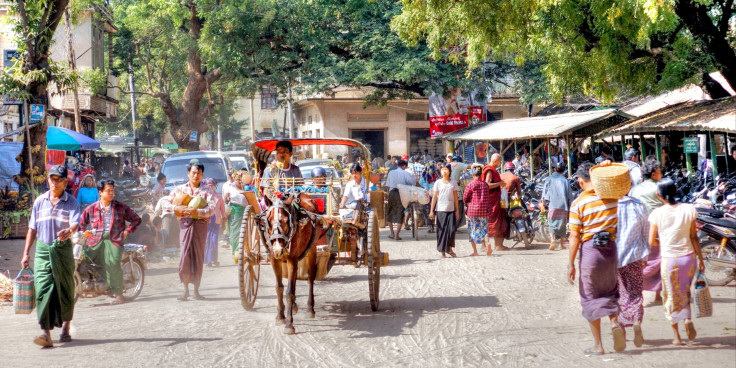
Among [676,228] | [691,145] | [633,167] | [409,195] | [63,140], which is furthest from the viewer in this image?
[63,140]

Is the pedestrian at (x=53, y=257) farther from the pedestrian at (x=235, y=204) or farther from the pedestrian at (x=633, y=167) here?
the pedestrian at (x=633, y=167)

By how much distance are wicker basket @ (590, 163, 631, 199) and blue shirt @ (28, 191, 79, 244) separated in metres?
5.13

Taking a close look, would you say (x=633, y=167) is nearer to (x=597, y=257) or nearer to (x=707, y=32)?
(x=707, y=32)

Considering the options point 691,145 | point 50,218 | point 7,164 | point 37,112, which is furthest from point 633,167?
point 7,164

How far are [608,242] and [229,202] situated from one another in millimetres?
8968

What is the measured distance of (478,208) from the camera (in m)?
14.5

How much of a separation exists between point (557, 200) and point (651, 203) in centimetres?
547

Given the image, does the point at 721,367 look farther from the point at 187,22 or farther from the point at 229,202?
the point at 187,22

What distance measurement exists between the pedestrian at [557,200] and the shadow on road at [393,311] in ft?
16.8

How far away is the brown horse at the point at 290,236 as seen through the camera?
25.8 ft

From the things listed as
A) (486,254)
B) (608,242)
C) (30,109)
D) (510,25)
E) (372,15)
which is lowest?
(486,254)

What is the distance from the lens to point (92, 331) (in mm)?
8547

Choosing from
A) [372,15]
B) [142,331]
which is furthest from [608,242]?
[372,15]

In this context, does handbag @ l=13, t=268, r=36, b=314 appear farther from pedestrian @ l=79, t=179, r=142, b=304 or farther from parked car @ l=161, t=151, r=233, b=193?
parked car @ l=161, t=151, r=233, b=193
